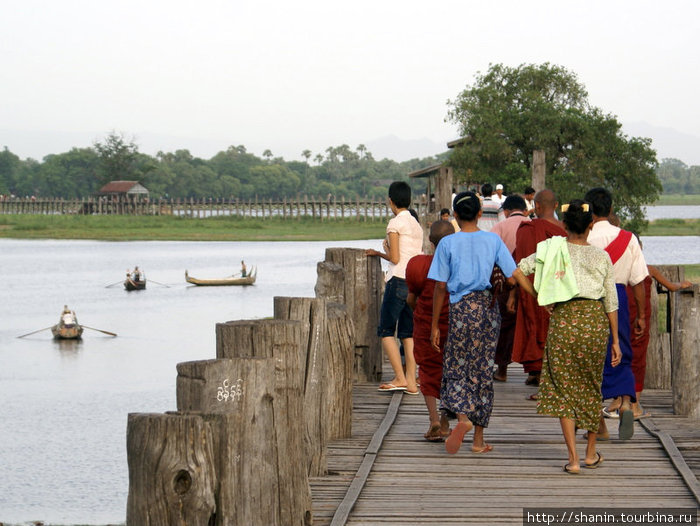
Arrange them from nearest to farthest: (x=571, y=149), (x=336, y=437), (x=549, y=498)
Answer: (x=549, y=498) < (x=336, y=437) < (x=571, y=149)

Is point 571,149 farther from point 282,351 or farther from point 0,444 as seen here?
point 282,351

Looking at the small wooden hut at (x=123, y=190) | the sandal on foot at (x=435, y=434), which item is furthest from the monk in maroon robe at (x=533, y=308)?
A: the small wooden hut at (x=123, y=190)

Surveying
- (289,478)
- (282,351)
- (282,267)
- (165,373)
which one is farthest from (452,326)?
(282,267)

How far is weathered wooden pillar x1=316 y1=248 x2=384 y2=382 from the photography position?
9336 millimetres

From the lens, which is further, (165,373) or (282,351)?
(165,373)

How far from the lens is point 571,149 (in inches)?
1629

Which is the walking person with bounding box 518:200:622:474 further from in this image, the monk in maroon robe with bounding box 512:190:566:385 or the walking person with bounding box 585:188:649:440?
the monk in maroon robe with bounding box 512:190:566:385

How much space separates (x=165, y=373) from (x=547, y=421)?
1841 cm

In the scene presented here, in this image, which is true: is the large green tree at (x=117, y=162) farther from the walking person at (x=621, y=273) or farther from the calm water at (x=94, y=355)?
the walking person at (x=621, y=273)

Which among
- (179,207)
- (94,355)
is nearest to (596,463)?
(94,355)

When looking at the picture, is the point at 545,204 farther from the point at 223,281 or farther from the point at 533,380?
the point at 223,281

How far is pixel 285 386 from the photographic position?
4891mm

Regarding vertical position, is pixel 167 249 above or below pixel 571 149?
below

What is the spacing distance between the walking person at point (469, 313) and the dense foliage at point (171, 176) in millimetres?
115617
